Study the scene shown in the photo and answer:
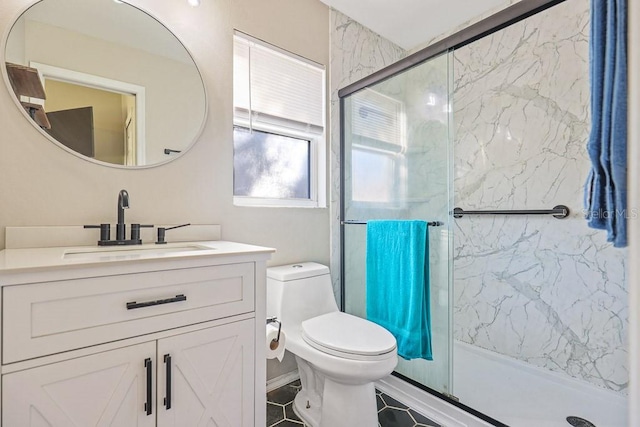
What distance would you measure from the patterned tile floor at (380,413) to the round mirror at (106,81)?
4.43ft

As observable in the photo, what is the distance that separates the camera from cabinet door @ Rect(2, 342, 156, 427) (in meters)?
0.73

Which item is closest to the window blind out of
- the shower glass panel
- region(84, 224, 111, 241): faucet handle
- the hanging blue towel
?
the shower glass panel

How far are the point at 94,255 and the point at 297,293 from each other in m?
0.93

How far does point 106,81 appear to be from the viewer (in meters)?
1.32

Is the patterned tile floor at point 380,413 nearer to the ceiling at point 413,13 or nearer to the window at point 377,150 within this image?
the window at point 377,150

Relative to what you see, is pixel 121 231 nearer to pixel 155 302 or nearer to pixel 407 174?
pixel 155 302

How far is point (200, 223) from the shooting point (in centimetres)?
152

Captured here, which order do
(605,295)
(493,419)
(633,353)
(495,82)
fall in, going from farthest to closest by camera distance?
(495,82), (605,295), (493,419), (633,353)

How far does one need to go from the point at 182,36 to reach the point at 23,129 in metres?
0.76

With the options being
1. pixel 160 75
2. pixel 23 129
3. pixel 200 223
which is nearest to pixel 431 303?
pixel 200 223

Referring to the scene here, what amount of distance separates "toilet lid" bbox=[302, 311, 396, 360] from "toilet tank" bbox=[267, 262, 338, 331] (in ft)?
0.33

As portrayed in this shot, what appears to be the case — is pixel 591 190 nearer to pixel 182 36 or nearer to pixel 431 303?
pixel 431 303

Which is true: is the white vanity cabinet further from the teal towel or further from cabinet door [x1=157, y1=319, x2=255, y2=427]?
the teal towel

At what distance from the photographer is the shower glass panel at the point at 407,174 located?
1507mm
